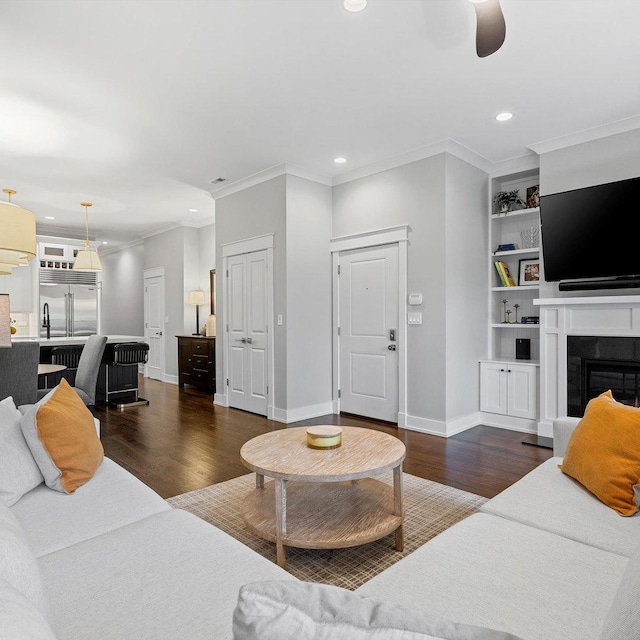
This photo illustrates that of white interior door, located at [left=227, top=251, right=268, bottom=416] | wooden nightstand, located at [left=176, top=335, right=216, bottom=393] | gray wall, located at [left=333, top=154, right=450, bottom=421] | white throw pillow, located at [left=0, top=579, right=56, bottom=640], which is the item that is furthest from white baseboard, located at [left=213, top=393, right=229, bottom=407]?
white throw pillow, located at [left=0, top=579, right=56, bottom=640]

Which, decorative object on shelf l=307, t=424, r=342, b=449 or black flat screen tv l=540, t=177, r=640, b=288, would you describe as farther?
black flat screen tv l=540, t=177, r=640, b=288

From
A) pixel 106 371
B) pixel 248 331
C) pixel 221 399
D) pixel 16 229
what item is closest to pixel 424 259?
pixel 248 331

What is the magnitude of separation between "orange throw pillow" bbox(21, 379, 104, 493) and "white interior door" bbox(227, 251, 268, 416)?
10.4 ft

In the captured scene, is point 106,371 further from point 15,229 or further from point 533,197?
point 533,197

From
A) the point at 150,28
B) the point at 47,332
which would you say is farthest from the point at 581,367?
the point at 47,332

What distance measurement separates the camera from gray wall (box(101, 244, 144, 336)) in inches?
360

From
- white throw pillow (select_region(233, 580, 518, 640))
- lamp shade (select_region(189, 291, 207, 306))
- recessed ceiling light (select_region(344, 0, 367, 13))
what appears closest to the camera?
white throw pillow (select_region(233, 580, 518, 640))

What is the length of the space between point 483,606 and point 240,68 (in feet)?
10.3

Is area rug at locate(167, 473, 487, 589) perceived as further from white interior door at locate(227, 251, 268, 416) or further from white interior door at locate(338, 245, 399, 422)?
white interior door at locate(227, 251, 268, 416)

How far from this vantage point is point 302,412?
5012mm

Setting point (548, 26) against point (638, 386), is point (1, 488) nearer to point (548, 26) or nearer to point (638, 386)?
point (548, 26)

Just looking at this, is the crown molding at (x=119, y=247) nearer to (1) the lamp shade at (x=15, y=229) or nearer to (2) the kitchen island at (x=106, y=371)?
(2) the kitchen island at (x=106, y=371)

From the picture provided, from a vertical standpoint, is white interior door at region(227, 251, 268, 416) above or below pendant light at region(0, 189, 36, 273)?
below

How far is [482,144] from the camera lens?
4.32m
